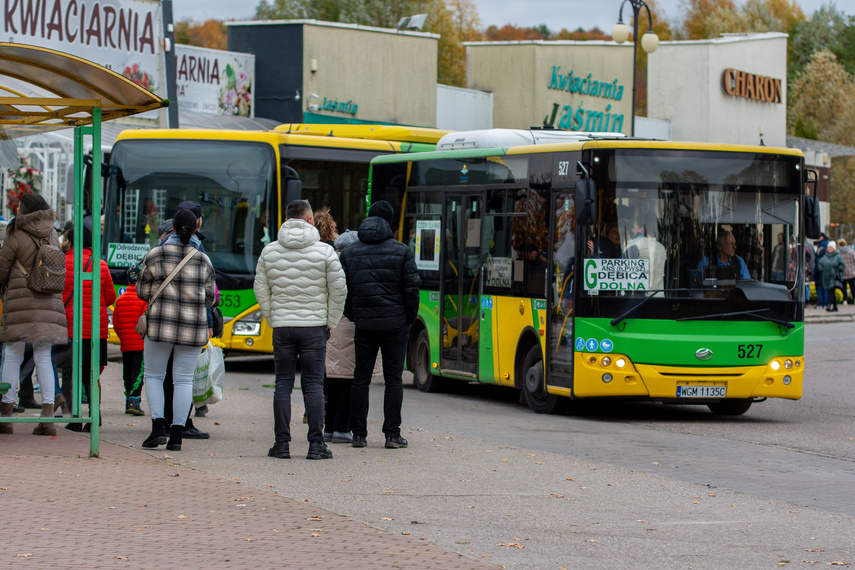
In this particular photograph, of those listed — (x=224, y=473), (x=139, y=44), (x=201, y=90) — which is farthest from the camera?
(x=201, y=90)

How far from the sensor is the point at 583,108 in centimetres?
4850

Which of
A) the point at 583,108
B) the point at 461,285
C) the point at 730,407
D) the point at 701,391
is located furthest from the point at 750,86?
the point at 701,391

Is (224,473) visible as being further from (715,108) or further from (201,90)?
(715,108)

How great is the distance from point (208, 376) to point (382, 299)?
5.91ft

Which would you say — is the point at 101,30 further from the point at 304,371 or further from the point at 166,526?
the point at 166,526

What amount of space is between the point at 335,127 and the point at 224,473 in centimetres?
1148

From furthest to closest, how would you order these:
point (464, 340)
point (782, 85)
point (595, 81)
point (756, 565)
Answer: point (782, 85) < point (595, 81) < point (464, 340) < point (756, 565)

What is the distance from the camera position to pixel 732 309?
12.9m

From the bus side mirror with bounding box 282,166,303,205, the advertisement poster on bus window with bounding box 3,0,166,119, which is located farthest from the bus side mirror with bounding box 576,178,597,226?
the advertisement poster on bus window with bounding box 3,0,166,119

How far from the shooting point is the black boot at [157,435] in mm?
9977

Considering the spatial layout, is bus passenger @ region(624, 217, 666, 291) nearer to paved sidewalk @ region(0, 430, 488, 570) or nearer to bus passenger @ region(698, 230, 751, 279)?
bus passenger @ region(698, 230, 751, 279)

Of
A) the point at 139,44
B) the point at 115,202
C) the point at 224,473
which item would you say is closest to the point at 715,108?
the point at 139,44

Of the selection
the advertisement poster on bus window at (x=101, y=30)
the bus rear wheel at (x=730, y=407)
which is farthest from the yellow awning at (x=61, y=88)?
the advertisement poster on bus window at (x=101, y=30)

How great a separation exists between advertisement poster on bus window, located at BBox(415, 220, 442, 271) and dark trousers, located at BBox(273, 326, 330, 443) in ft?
18.9
